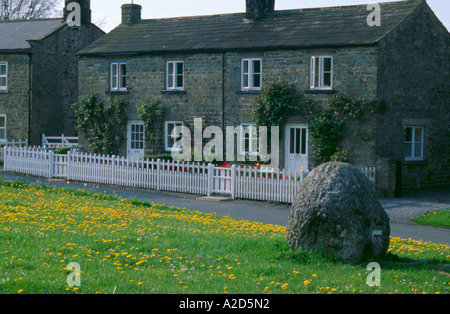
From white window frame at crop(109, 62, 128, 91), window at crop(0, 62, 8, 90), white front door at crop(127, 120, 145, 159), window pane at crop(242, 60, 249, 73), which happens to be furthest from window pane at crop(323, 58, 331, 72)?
window at crop(0, 62, 8, 90)

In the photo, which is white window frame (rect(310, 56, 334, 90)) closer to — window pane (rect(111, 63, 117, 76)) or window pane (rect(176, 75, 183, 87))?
window pane (rect(176, 75, 183, 87))

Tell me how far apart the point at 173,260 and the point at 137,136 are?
21.6 meters

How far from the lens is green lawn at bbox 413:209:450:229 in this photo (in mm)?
16641

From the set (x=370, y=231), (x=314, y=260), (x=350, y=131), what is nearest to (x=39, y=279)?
(x=314, y=260)

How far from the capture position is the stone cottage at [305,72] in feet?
78.7

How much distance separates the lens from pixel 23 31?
38.3 meters

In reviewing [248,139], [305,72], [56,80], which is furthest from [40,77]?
[305,72]

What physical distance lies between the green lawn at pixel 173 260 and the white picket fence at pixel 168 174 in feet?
21.2

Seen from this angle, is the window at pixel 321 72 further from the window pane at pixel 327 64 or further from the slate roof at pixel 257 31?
the slate roof at pixel 257 31

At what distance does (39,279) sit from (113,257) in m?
1.78

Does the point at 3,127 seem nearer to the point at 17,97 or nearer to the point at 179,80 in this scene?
the point at 17,97

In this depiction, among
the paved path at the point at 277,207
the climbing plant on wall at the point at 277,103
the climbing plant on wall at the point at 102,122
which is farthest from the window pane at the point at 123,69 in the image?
the climbing plant on wall at the point at 277,103

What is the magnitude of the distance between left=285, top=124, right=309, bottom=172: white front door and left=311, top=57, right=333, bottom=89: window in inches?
72.9
